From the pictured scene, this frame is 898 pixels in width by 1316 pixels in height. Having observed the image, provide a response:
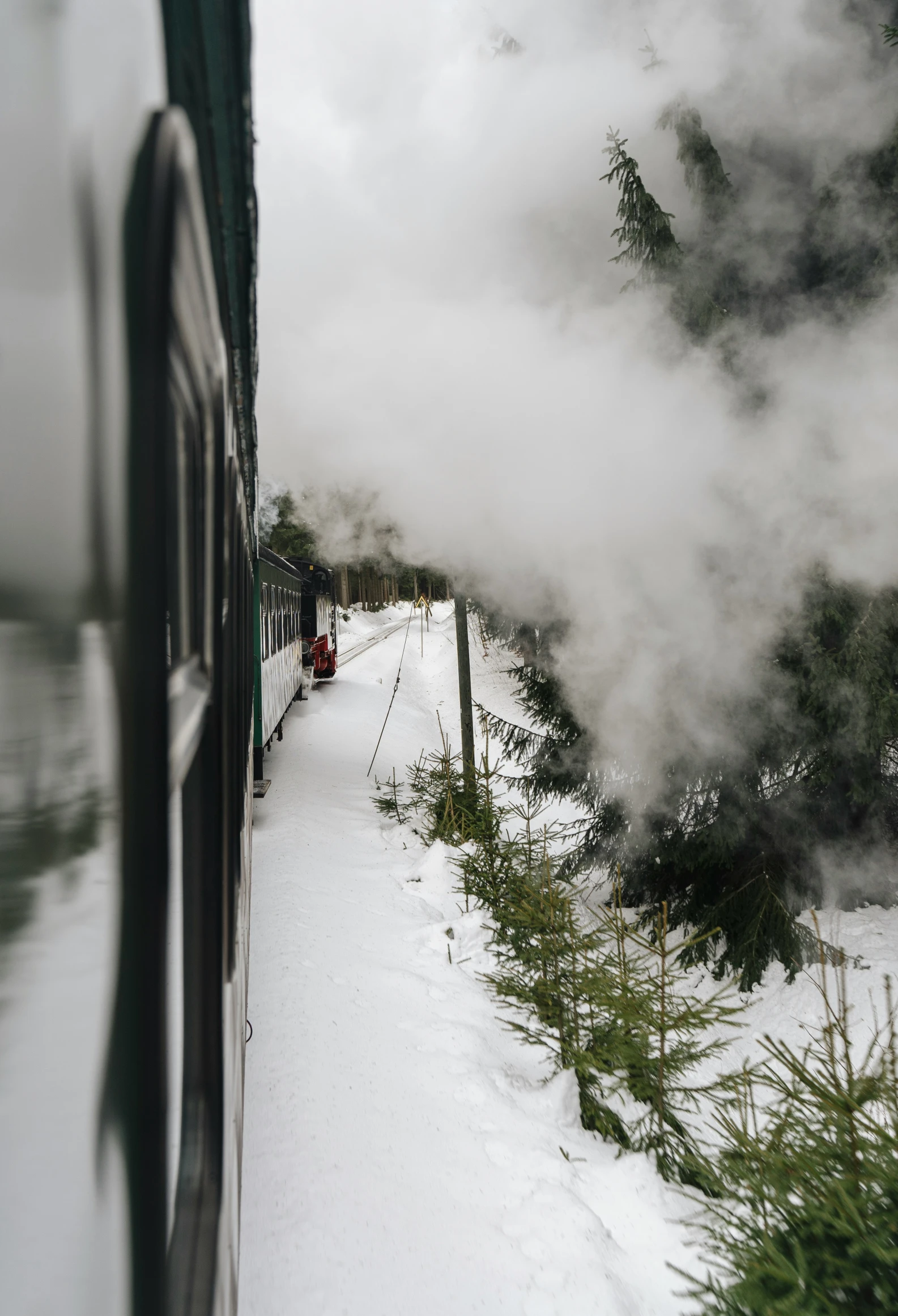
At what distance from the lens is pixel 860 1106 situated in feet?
6.69

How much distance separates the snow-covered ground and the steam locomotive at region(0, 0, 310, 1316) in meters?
2.22

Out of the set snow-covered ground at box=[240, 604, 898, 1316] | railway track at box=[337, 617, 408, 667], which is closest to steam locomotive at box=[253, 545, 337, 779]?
snow-covered ground at box=[240, 604, 898, 1316]

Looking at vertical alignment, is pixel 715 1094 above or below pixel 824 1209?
below

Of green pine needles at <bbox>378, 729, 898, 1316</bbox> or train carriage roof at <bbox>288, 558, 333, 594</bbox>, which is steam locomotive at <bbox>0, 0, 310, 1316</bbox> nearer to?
green pine needles at <bbox>378, 729, 898, 1316</bbox>

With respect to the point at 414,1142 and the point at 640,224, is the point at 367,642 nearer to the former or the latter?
the point at 640,224

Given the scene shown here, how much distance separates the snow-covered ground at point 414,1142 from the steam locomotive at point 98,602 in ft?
7.27

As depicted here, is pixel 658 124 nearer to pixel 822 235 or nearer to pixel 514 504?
pixel 822 235

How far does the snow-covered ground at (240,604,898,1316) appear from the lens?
2557mm

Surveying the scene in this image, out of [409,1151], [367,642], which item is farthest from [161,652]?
[367,642]

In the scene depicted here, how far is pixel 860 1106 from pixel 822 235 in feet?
24.3

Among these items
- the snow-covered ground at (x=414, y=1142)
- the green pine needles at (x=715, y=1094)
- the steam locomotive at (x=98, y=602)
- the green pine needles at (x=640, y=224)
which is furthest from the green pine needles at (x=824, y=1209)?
the green pine needles at (x=640, y=224)

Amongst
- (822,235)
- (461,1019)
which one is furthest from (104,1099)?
(822,235)

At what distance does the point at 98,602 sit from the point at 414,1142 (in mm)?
3442

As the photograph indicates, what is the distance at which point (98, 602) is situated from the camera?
438mm
